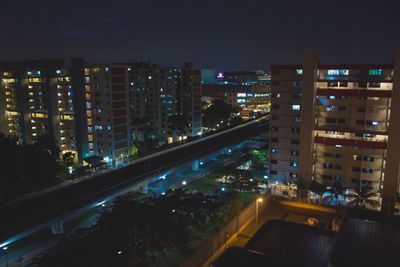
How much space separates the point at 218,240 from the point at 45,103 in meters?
32.3

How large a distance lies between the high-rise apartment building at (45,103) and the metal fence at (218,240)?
24675 mm

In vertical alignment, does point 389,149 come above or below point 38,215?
above

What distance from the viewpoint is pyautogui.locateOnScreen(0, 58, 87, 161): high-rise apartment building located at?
40406 mm

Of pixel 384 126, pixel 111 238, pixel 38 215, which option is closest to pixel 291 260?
pixel 111 238

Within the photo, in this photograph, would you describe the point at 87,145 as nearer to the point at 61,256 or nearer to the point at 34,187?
the point at 34,187

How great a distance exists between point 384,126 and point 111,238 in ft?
66.6

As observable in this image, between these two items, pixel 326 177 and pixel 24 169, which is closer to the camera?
pixel 24 169

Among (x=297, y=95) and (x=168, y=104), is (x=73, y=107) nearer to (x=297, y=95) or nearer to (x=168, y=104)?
(x=168, y=104)

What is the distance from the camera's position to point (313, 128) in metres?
27.2

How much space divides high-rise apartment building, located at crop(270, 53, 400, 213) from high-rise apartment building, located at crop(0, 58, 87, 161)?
21.7 m

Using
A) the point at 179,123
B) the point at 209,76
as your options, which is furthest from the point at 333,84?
the point at 209,76

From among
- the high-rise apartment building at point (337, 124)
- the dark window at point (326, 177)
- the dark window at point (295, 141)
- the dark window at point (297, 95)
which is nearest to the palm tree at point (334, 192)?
the high-rise apartment building at point (337, 124)

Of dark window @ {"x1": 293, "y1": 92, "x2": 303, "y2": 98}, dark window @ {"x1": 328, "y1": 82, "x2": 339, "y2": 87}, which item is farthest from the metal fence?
dark window @ {"x1": 328, "y1": 82, "x2": 339, "y2": 87}

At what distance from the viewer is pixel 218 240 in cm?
1678
